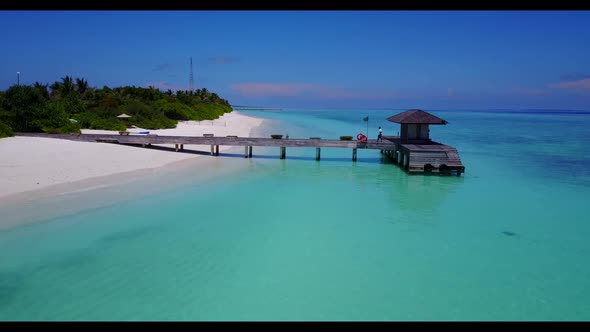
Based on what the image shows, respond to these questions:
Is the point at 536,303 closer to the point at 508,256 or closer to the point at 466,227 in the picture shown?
the point at 508,256

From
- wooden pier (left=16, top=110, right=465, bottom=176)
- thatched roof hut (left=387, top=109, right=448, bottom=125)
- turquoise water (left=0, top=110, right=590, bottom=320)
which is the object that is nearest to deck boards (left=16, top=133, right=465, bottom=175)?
wooden pier (left=16, top=110, right=465, bottom=176)

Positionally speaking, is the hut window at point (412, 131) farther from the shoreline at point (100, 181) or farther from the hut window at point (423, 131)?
the shoreline at point (100, 181)

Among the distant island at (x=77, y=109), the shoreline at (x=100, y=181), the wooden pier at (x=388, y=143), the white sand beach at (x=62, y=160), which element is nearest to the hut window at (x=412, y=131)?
the wooden pier at (x=388, y=143)

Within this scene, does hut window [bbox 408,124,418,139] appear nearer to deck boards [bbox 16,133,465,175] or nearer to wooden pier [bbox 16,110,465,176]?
wooden pier [bbox 16,110,465,176]

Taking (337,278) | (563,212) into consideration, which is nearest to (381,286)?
(337,278)

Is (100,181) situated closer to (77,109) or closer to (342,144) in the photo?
(342,144)

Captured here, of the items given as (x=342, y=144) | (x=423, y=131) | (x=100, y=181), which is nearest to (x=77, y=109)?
(x=100, y=181)

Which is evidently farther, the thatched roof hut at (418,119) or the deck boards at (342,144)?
the thatched roof hut at (418,119)
